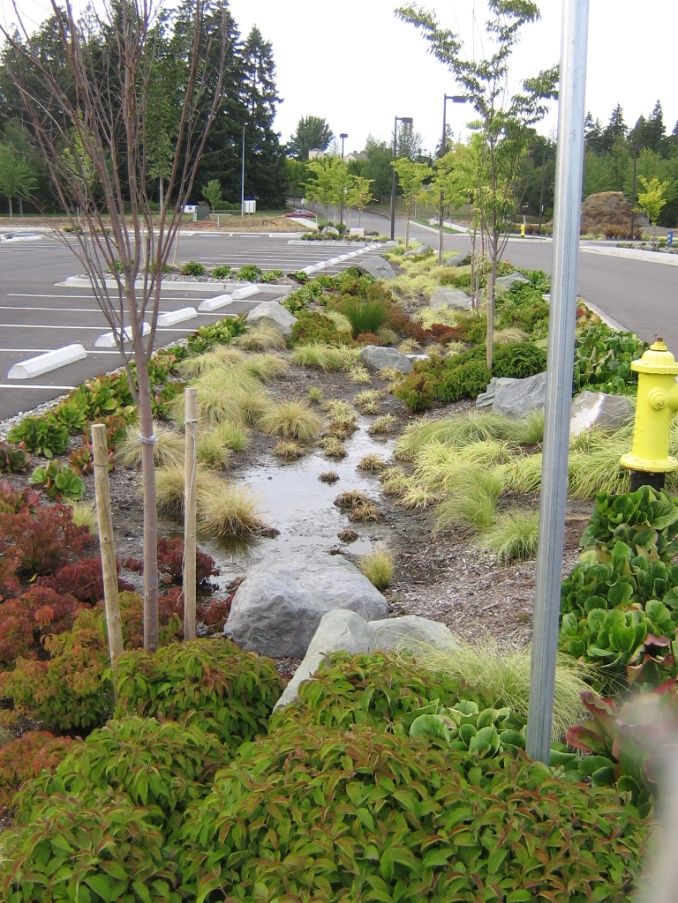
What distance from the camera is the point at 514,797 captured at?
7.57 ft

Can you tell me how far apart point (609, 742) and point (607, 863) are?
762mm

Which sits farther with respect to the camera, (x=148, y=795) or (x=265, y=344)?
(x=265, y=344)

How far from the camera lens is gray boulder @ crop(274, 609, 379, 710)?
3.59 metres

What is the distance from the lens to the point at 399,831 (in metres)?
2.17

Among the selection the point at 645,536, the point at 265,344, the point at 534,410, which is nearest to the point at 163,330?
the point at 265,344

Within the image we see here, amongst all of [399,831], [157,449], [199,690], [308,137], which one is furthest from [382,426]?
[308,137]

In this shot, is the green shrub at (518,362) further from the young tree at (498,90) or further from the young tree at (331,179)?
the young tree at (331,179)

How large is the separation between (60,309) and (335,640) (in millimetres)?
14890

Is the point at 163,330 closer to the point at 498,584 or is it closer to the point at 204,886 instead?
the point at 498,584

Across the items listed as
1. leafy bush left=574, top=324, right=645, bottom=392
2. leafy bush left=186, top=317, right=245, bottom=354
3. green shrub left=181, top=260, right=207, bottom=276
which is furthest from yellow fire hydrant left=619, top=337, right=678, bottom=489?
green shrub left=181, top=260, right=207, bottom=276

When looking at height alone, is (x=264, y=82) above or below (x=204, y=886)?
above

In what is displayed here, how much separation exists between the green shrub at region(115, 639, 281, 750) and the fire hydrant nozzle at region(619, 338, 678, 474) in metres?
2.38

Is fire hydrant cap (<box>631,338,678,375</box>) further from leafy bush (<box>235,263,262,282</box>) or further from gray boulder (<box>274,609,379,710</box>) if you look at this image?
leafy bush (<box>235,263,262,282</box>)

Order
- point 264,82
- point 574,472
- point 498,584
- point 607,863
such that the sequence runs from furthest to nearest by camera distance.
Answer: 1. point 264,82
2. point 574,472
3. point 498,584
4. point 607,863
